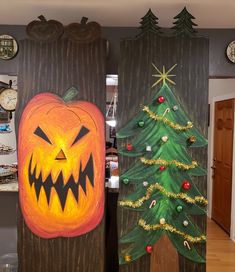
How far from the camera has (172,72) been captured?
7.38 feet

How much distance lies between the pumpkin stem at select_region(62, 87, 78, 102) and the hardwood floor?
7.85 ft

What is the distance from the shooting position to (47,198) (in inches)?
91.2

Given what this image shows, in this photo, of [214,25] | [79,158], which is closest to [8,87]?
[79,158]

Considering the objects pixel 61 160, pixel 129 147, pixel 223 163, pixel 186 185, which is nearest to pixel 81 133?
pixel 61 160

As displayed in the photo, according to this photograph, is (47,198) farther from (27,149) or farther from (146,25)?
(146,25)

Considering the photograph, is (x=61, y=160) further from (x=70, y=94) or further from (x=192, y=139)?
(x=192, y=139)

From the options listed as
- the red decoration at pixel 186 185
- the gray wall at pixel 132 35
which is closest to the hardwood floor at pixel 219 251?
the red decoration at pixel 186 185

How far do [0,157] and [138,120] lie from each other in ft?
6.26

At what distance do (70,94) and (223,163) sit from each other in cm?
308

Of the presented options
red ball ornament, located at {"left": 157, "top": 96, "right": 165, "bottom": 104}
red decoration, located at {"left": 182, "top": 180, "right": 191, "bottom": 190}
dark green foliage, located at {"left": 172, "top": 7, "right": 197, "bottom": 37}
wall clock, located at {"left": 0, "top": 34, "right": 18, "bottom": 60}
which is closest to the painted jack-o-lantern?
red ball ornament, located at {"left": 157, "top": 96, "right": 165, "bottom": 104}

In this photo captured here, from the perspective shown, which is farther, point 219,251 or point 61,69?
point 219,251

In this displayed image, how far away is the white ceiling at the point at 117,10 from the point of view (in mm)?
2252

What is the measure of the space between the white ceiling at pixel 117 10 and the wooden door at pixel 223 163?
6.71ft

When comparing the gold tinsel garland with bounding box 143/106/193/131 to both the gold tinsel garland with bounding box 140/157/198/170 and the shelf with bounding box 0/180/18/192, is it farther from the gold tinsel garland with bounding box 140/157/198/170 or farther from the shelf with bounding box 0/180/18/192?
the shelf with bounding box 0/180/18/192
